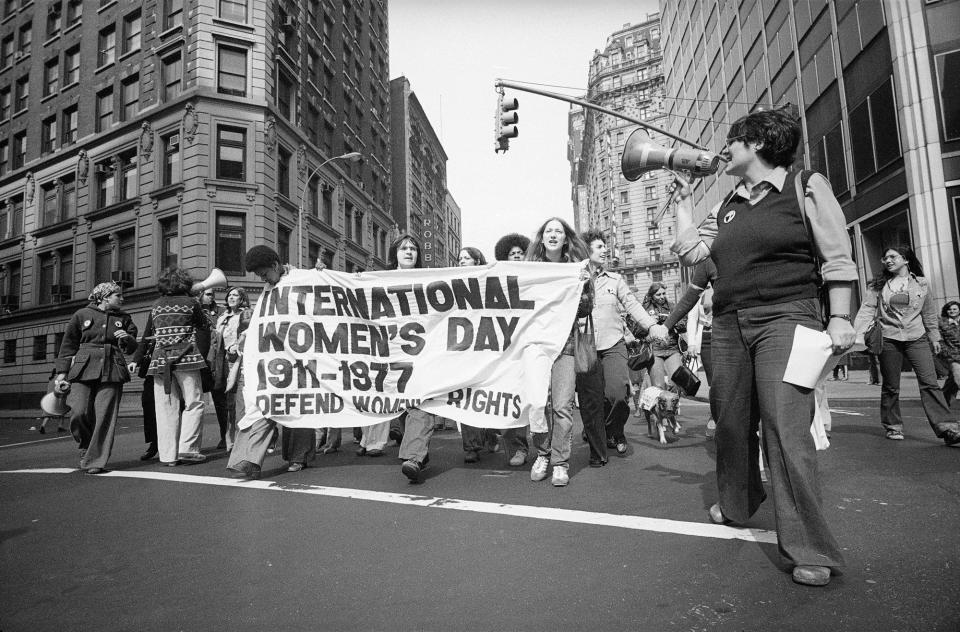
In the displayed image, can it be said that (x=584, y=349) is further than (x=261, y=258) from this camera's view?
No

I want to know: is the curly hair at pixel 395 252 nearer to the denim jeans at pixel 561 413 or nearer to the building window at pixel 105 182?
the denim jeans at pixel 561 413

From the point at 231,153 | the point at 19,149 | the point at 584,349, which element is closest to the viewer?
the point at 584,349

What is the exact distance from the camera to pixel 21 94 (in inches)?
1283

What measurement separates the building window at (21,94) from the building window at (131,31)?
9848 millimetres

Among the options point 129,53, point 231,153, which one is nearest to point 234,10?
point 129,53

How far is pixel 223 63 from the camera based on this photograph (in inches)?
960

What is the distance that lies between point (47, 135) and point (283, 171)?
49.1 feet

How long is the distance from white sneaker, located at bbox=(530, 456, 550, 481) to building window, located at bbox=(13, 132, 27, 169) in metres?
38.7

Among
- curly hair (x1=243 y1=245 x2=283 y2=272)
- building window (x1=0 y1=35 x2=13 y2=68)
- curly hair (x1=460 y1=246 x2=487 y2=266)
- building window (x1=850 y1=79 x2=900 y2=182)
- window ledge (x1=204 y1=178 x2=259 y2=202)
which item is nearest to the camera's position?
curly hair (x1=243 y1=245 x2=283 y2=272)

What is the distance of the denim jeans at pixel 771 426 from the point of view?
2.43 meters

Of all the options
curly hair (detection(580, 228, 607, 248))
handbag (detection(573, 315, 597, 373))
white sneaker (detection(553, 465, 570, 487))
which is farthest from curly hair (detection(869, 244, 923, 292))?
white sneaker (detection(553, 465, 570, 487))

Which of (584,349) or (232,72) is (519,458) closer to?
(584,349)

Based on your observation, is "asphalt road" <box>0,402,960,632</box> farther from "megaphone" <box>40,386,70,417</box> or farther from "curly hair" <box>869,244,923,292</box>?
"curly hair" <box>869,244,923,292</box>

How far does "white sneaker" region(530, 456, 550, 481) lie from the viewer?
4.47m
